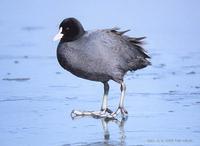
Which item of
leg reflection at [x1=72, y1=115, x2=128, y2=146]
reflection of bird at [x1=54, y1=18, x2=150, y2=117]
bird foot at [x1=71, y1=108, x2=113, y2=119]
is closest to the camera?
leg reflection at [x1=72, y1=115, x2=128, y2=146]

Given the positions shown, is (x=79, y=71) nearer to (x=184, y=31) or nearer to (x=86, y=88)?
(x=86, y=88)

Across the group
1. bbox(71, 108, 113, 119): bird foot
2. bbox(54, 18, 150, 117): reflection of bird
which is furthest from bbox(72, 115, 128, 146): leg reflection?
bbox(54, 18, 150, 117): reflection of bird

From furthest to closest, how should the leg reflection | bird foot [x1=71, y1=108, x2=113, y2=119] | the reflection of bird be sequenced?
the reflection of bird
bird foot [x1=71, y1=108, x2=113, y2=119]
the leg reflection

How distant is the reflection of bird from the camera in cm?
887

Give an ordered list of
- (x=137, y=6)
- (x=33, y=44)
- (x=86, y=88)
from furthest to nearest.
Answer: (x=137, y=6) → (x=33, y=44) → (x=86, y=88)

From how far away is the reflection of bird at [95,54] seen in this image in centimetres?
887

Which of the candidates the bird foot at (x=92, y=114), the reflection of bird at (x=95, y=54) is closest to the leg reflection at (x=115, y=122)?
the bird foot at (x=92, y=114)

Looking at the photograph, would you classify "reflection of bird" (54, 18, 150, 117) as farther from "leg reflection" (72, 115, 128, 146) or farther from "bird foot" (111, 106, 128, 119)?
"leg reflection" (72, 115, 128, 146)

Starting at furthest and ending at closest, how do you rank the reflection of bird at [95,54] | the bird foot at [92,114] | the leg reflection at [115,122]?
the reflection of bird at [95,54] < the bird foot at [92,114] < the leg reflection at [115,122]

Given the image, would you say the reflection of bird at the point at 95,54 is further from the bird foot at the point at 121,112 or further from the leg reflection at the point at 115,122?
the leg reflection at the point at 115,122

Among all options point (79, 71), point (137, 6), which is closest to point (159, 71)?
point (79, 71)

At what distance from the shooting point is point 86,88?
10.0 meters

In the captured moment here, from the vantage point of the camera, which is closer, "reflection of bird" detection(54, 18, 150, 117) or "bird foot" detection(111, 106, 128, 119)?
"bird foot" detection(111, 106, 128, 119)

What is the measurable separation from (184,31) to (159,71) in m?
3.90
